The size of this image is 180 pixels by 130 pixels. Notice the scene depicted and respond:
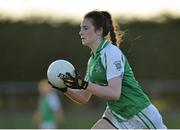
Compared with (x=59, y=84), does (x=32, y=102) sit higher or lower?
lower

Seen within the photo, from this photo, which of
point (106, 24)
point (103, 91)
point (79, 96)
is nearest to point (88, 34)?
point (106, 24)

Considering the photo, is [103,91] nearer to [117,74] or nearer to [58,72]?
[117,74]

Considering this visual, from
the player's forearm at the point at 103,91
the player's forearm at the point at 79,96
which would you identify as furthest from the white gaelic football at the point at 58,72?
the player's forearm at the point at 79,96

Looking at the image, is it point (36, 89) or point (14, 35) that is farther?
point (14, 35)

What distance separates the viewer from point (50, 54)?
96.0 feet

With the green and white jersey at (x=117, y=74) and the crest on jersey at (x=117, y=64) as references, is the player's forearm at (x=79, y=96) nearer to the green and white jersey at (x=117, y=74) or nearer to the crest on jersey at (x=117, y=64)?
the green and white jersey at (x=117, y=74)

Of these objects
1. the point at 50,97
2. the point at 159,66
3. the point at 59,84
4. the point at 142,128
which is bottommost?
the point at 159,66

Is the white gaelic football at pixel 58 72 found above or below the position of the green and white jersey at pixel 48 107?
above

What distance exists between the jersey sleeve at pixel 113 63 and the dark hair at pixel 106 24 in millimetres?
274

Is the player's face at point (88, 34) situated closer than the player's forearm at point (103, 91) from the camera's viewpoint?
No

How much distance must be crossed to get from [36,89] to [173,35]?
719 centimetres

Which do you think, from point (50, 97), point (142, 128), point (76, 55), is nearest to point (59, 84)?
point (142, 128)

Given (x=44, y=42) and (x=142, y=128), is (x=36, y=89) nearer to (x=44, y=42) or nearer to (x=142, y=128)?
(x=44, y=42)

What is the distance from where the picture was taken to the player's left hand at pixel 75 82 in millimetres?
7703
